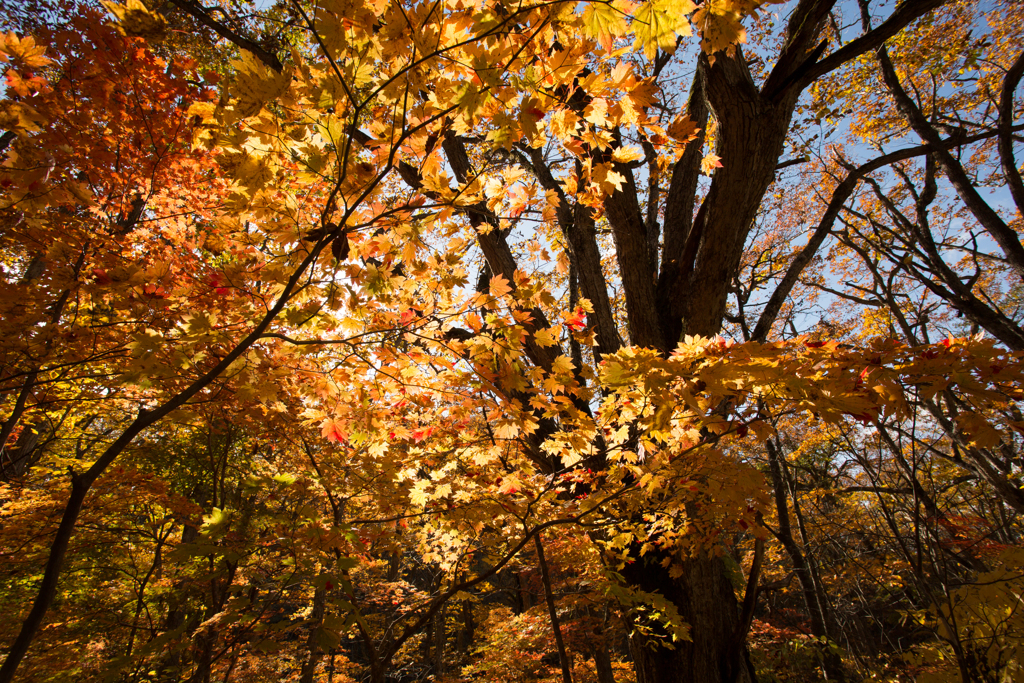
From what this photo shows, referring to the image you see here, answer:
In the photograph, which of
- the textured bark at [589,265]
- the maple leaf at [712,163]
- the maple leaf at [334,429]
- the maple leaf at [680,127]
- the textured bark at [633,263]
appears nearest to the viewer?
the maple leaf at [334,429]

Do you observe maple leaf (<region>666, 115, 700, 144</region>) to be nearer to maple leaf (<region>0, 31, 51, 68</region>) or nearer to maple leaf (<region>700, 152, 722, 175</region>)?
maple leaf (<region>700, 152, 722, 175</region>)

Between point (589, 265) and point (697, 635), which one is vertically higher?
point (589, 265)

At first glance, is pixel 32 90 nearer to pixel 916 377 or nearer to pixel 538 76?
pixel 538 76

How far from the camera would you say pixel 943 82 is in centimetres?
536

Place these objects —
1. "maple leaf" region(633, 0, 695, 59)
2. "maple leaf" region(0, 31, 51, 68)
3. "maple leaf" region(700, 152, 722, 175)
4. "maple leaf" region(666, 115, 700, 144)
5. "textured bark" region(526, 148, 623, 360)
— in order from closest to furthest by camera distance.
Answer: "maple leaf" region(633, 0, 695, 59) → "maple leaf" region(0, 31, 51, 68) → "maple leaf" region(666, 115, 700, 144) → "maple leaf" region(700, 152, 722, 175) → "textured bark" region(526, 148, 623, 360)

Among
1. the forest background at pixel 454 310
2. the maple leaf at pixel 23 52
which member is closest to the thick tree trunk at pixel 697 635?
the forest background at pixel 454 310

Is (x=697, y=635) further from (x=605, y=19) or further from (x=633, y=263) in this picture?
(x=605, y=19)

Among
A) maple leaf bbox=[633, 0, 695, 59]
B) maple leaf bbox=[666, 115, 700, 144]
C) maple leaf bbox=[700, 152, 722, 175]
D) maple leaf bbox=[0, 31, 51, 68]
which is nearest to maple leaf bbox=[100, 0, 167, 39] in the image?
maple leaf bbox=[0, 31, 51, 68]

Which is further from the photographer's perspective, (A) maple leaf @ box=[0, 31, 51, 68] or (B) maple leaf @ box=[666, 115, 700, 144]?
(B) maple leaf @ box=[666, 115, 700, 144]

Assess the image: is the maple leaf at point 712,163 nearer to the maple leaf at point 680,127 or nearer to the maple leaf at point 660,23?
the maple leaf at point 680,127

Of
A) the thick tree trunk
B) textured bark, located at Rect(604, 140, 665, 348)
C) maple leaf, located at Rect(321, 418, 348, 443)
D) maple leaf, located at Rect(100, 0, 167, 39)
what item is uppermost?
maple leaf, located at Rect(100, 0, 167, 39)

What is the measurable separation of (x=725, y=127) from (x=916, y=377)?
6.39 feet

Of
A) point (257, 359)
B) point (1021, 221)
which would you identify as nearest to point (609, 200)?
point (257, 359)

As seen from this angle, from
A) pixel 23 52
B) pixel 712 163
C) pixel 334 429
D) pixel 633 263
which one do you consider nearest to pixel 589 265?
pixel 633 263
